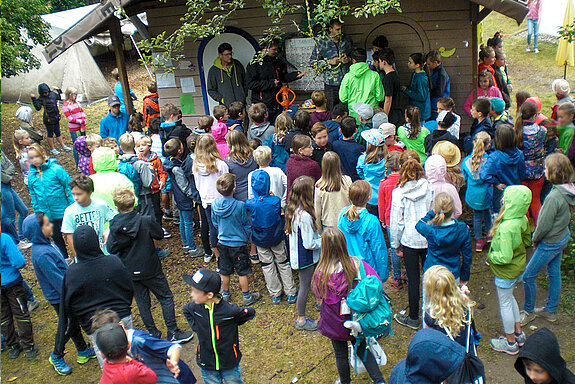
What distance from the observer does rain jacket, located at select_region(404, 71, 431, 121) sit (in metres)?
8.42


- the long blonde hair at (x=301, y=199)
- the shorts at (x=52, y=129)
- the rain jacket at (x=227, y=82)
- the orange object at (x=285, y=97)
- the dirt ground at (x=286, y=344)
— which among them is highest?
the rain jacket at (x=227, y=82)

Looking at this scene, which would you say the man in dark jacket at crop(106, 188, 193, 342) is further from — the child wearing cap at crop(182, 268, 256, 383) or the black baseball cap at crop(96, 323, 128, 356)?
the black baseball cap at crop(96, 323, 128, 356)

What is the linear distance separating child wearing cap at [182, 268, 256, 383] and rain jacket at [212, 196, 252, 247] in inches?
65.0

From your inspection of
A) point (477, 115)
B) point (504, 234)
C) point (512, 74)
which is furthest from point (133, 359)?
point (512, 74)

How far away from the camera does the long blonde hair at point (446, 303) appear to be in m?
3.61

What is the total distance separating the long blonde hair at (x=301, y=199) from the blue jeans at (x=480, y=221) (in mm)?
2702

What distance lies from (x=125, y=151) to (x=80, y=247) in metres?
2.69

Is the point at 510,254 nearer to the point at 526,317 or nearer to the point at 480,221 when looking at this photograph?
the point at 526,317

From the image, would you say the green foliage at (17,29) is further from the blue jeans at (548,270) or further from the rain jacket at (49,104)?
the blue jeans at (548,270)

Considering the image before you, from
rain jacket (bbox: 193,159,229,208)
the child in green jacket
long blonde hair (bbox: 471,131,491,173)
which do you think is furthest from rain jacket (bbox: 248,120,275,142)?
the child in green jacket

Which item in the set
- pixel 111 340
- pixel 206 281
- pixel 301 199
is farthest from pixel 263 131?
pixel 111 340

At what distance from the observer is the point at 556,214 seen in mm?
5043

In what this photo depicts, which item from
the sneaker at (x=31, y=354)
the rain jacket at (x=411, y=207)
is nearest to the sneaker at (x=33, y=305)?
the sneaker at (x=31, y=354)

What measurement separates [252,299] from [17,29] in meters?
11.0
